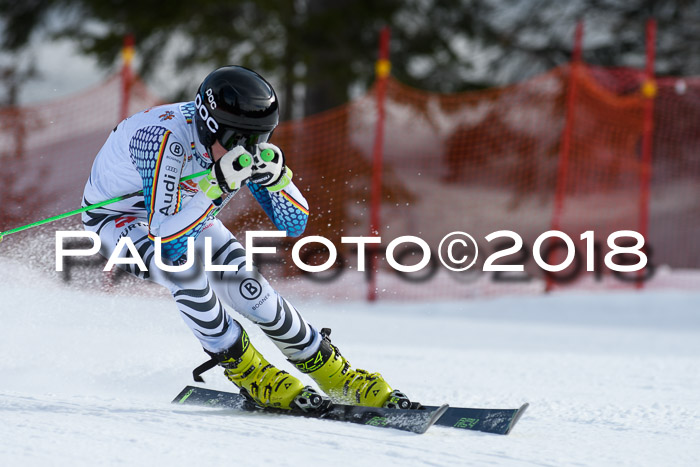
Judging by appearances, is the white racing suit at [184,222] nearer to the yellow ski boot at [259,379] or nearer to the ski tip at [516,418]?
the yellow ski boot at [259,379]

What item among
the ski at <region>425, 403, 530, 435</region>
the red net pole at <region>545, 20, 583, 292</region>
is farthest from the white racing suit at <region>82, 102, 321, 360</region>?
the red net pole at <region>545, 20, 583, 292</region>

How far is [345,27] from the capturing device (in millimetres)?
13953

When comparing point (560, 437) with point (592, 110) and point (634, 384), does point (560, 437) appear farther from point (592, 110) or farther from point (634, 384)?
point (592, 110)

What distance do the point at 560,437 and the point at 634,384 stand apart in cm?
157

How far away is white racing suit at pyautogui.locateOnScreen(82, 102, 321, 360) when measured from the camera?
3188 mm

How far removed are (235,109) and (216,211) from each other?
0.50 metres

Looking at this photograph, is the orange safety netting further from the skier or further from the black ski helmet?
the black ski helmet

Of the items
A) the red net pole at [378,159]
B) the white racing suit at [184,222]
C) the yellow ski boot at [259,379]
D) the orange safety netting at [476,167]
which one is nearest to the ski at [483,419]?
the yellow ski boot at [259,379]

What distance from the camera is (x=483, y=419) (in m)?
3.26

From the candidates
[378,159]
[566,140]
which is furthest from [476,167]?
[378,159]

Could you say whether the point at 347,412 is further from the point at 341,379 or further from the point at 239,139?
the point at 239,139

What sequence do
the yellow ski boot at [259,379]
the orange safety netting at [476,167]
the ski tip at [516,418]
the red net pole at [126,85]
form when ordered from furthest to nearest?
1. the orange safety netting at [476,167]
2. the red net pole at [126,85]
3. the yellow ski boot at [259,379]
4. the ski tip at [516,418]

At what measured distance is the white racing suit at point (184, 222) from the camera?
10.5 ft

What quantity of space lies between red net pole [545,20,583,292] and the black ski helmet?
259 inches
